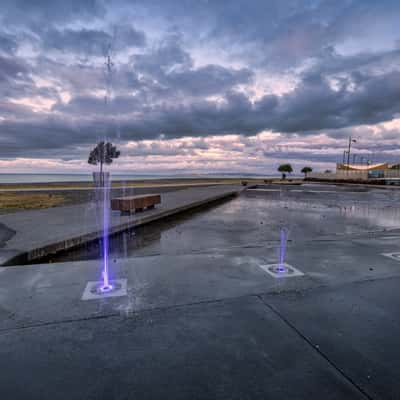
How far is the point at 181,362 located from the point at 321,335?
1456mm

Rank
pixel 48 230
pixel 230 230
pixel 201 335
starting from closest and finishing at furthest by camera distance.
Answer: pixel 201 335 → pixel 48 230 → pixel 230 230

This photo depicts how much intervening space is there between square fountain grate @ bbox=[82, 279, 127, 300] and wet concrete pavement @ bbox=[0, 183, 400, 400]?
5.1 inches

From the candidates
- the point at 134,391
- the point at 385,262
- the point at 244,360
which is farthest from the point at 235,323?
the point at 385,262

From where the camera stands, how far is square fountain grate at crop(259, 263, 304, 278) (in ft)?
14.3

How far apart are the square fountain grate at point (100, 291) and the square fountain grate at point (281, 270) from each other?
2.38m

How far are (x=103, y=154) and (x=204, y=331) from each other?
184ft

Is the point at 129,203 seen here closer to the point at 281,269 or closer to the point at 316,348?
the point at 281,269

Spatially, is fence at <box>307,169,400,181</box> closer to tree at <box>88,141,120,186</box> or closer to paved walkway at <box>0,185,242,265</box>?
tree at <box>88,141,120,186</box>

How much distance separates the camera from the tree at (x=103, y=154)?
54331 millimetres

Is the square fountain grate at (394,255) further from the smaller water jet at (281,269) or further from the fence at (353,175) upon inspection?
the fence at (353,175)

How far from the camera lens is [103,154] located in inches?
2133

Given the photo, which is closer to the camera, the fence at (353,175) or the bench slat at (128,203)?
the bench slat at (128,203)

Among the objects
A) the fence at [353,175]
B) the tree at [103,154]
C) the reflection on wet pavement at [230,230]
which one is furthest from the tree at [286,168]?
the reflection on wet pavement at [230,230]

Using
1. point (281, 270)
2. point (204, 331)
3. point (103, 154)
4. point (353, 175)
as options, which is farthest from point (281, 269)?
point (353, 175)
